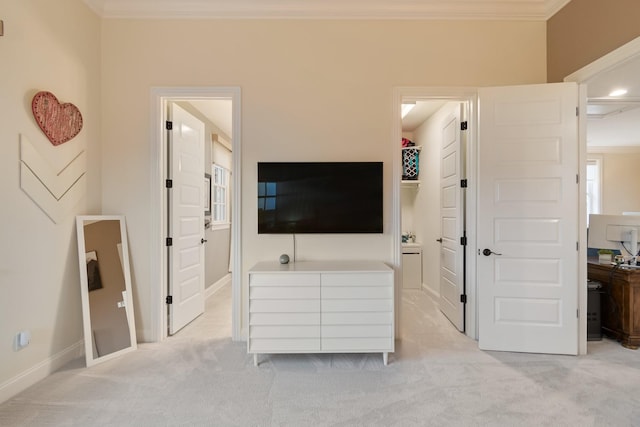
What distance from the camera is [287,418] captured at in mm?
1810

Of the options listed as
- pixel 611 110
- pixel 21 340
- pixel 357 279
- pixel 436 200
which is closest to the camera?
pixel 21 340

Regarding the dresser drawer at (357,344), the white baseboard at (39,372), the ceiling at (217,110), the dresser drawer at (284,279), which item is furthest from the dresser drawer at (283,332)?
the ceiling at (217,110)

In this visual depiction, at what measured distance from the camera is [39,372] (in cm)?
222

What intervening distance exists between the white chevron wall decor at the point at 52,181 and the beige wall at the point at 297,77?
0.26m

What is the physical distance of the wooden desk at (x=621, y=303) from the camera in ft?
9.00

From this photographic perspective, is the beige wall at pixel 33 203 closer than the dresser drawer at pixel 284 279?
Yes

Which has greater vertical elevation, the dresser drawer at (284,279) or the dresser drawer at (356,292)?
the dresser drawer at (284,279)

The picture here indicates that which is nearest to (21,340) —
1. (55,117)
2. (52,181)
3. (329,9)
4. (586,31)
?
(52,181)

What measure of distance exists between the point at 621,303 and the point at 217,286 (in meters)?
4.81

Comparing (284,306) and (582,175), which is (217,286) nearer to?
(284,306)

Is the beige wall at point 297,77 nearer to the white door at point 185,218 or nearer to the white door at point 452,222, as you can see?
the white door at point 185,218

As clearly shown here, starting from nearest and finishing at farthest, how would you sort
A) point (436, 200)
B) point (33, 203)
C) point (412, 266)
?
point (33, 203), point (436, 200), point (412, 266)

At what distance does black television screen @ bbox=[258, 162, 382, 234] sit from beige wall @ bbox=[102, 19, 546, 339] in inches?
5.5

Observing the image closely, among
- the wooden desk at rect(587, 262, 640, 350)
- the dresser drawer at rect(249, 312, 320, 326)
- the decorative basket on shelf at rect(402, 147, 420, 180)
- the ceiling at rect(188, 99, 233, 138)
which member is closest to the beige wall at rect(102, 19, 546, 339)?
the dresser drawer at rect(249, 312, 320, 326)
